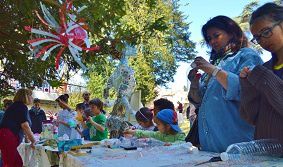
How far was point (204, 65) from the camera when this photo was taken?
Result: 1.72 meters

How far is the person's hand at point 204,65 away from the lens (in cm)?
169

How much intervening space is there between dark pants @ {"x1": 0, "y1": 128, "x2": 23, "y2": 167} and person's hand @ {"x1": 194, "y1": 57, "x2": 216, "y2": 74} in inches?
153

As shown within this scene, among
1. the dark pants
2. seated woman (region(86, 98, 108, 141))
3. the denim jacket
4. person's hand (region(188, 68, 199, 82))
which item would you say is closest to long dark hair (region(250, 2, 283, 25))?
Result: the denim jacket

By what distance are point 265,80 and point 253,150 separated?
267 mm

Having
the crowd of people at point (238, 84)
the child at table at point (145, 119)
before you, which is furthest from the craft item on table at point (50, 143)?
the crowd of people at point (238, 84)

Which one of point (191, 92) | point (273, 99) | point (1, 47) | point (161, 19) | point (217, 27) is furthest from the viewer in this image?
point (1, 47)

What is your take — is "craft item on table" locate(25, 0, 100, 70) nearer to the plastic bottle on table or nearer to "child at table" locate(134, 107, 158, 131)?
"child at table" locate(134, 107, 158, 131)

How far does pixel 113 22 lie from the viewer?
375 centimetres

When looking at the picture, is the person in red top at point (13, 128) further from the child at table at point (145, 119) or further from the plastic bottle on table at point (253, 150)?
the plastic bottle on table at point (253, 150)

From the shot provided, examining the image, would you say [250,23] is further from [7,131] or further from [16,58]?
[7,131]

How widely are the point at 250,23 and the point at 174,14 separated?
89.4 feet

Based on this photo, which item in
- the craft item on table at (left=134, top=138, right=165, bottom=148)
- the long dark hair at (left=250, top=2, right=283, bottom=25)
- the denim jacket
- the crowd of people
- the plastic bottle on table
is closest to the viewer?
the plastic bottle on table

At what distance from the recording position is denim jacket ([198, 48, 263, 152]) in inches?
66.2

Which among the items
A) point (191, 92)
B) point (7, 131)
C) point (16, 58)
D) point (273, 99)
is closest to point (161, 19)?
point (191, 92)
